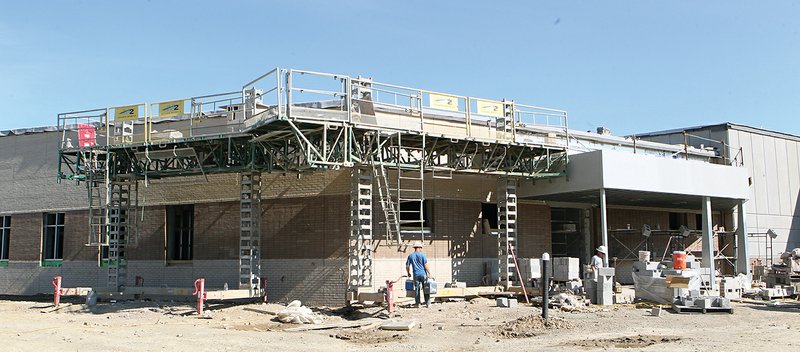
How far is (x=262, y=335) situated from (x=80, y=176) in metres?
11.3

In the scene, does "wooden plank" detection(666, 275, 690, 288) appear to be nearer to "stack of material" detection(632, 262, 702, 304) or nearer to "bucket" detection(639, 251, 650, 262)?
"stack of material" detection(632, 262, 702, 304)

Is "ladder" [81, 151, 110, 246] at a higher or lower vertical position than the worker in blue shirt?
higher

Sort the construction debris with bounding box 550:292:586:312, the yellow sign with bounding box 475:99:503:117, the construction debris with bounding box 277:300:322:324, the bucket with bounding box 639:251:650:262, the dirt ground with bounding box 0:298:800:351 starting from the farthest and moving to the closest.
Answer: the bucket with bounding box 639:251:650:262 < the yellow sign with bounding box 475:99:503:117 < the construction debris with bounding box 550:292:586:312 < the construction debris with bounding box 277:300:322:324 < the dirt ground with bounding box 0:298:800:351

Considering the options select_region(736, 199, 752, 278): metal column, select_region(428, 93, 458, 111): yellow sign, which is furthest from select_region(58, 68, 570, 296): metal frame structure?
select_region(736, 199, 752, 278): metal column

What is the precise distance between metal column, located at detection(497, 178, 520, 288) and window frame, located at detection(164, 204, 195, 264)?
10112 mm

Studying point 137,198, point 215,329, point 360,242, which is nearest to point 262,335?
point 215,329

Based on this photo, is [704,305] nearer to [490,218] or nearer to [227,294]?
[490,218]

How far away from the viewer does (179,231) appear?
86.4ft

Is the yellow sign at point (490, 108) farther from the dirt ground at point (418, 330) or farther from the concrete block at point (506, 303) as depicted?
the concrete block at point (506, 303)

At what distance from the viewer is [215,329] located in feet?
60.3

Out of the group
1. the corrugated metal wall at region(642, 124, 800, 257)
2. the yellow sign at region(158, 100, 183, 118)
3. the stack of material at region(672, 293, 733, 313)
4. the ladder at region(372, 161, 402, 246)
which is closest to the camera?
the stack of material at region(672, 293, 733, 313)

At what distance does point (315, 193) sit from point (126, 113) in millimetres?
6403

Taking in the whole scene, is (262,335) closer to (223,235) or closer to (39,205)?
(223,235)

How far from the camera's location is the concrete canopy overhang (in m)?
24.4
